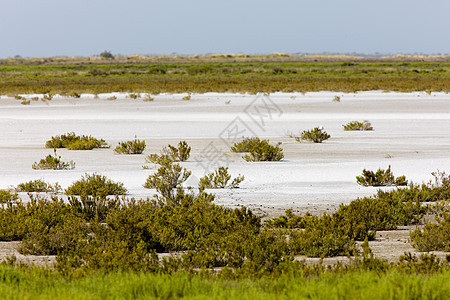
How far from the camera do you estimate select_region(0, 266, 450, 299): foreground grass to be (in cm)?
516

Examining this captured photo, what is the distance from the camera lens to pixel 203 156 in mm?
16875

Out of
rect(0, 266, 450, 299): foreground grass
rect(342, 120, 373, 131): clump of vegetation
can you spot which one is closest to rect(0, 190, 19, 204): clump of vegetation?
rect(0, 266, 450, 299): foreground grass

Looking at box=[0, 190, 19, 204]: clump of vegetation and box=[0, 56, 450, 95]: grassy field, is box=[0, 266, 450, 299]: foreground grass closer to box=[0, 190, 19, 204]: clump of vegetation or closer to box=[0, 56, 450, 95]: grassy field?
box=[0, 190, 19, 204]: clump of vegetation

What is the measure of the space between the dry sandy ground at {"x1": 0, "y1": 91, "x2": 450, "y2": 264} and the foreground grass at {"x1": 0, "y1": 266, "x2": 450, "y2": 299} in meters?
2.73

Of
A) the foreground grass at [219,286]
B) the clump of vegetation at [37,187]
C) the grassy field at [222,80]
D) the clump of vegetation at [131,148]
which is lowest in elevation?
the clump of vegetation at [37,187]

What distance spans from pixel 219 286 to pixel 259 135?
55.0 ft

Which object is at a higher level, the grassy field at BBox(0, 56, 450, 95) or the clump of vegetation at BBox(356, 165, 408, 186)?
the grassy field at BBox(0, 56, 450, 95)

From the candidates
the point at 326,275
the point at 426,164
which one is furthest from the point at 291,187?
the point at 326,275

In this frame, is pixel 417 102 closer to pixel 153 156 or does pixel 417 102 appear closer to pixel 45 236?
pixel 153 156

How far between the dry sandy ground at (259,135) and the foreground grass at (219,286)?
8.94 feet

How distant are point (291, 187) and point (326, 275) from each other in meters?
6.72

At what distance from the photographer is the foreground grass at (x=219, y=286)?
516 cm

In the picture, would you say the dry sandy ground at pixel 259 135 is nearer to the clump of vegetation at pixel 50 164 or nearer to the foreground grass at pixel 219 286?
the clump of vegetation at pixel 50 164

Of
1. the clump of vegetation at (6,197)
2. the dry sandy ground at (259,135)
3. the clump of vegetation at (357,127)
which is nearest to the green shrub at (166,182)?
the dry sandy ground at (259,135)
